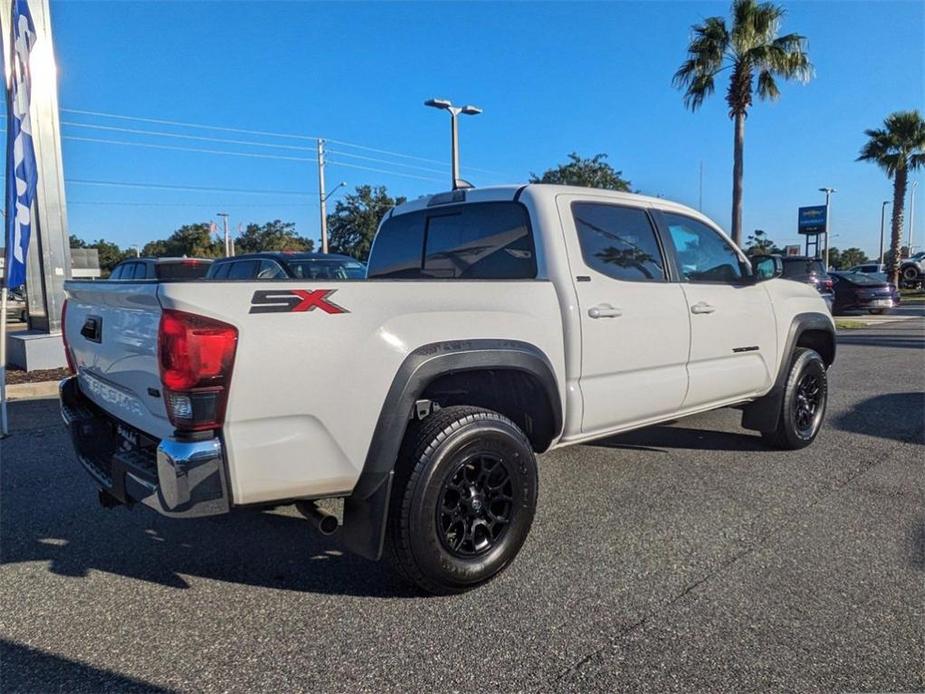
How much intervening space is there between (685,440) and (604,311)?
2.53 meters

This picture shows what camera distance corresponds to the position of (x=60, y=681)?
2.44 meters

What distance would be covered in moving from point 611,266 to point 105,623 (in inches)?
124

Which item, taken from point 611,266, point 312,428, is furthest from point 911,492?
point 312,428

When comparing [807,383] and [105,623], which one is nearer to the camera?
[105,623]

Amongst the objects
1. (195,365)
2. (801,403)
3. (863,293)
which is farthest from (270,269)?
(863,293)

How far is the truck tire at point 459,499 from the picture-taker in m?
2.89

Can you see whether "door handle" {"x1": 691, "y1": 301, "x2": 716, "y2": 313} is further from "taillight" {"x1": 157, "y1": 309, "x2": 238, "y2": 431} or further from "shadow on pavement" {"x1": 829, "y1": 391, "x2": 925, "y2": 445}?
"taillight" {"x1": 157, "y1": 309, "x2": 238, "y2": 431}

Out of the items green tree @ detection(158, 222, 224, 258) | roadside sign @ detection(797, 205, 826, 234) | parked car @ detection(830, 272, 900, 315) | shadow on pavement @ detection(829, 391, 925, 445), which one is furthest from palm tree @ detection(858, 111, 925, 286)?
green tree @ detection(158, 222, 224, 258)

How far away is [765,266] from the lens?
16.5 ft

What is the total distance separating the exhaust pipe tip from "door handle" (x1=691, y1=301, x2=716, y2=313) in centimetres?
275

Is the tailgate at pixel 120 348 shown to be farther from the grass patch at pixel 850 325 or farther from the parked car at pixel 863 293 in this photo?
the parked car at pixel 863 293

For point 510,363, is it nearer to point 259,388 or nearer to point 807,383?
point 259,388

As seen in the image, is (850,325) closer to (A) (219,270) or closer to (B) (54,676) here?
(A) (219,270)

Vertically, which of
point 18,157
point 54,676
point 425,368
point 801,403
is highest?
point 18,157
